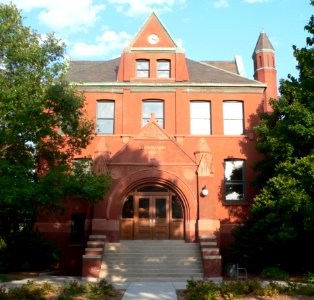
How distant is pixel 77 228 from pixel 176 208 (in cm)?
607

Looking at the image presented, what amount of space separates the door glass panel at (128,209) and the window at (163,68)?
8375 mm

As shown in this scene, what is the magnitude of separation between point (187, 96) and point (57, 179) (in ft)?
39.8

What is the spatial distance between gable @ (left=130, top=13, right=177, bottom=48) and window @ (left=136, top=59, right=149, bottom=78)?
1.09 metres

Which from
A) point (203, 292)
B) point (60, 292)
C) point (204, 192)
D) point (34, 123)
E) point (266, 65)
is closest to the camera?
point (203, 292)

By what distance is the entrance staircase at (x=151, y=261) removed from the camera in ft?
54.8

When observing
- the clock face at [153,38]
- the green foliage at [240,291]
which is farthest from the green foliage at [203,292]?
the clock face at [153,38]

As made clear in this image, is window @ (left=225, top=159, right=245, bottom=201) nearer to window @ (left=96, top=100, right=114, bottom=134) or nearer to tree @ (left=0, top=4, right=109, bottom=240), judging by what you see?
window @ (left=96, top=100, right=114, bottom=134)

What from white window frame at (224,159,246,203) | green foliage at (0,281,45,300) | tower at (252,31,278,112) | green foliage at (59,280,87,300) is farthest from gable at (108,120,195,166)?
tower at (252,31,278,112)

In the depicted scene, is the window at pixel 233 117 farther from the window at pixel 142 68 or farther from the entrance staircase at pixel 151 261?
the entrance staircase at pixel 151 261

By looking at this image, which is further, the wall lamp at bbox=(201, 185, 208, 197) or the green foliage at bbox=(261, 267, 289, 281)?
the wall lamp at bbox=(201, 185, 208, 197)

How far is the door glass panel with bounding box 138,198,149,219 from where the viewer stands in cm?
2131

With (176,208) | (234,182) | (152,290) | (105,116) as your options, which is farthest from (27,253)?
(234,182)

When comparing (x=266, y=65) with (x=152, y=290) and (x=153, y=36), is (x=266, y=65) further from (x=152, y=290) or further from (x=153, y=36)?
(x=152, y=290)

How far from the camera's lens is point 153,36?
25.6 metres
